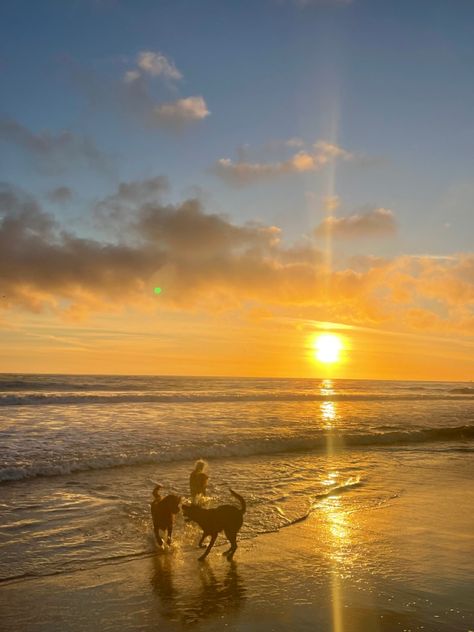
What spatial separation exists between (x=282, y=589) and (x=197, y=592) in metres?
1.07

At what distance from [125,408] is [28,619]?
29.6 metres

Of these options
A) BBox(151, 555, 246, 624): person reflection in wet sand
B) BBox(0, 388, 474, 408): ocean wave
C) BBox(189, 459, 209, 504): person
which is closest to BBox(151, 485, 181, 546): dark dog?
BBox(151, 555, 246, 624): person reflection in wet sand

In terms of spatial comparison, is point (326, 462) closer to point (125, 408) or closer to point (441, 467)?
point (441, 467)

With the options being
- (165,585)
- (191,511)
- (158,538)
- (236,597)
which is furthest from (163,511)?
(236,597)

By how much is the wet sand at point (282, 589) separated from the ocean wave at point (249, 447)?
7280mm

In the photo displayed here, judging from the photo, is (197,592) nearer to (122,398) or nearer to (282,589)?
(282,589)

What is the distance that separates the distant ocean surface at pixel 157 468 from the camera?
8484 millimetres

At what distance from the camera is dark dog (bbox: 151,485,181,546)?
7746 millimetres

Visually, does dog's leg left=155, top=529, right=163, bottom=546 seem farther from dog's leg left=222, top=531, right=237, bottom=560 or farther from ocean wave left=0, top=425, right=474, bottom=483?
ocean wave left=0, top=425, right=474, bottom=483

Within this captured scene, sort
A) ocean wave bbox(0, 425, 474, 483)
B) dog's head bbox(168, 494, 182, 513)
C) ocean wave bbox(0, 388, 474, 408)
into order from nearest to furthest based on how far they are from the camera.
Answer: dog's head bbox(168, 494, 182, 513) < ocean wave bbox(0, 425, 474, 483) < ocean wave bbox(0, 388, 474, 408)

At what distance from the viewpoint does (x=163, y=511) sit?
25.8ft

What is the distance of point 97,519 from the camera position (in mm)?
9453

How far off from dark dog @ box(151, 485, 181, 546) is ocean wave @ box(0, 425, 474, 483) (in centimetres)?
664

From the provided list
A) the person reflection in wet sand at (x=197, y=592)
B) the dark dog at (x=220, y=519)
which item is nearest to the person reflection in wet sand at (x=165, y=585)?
the person reflection in wet sand at (x=197, y=592)
